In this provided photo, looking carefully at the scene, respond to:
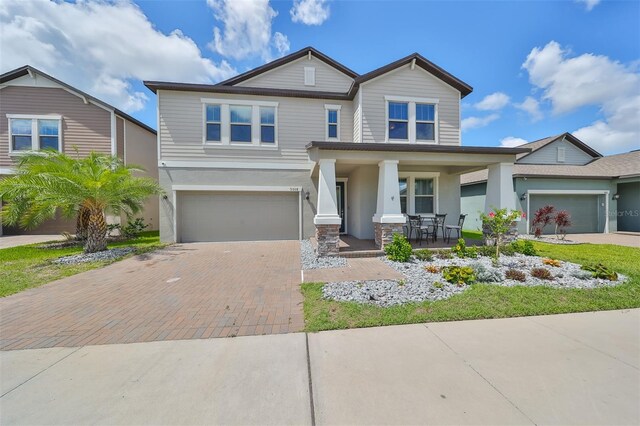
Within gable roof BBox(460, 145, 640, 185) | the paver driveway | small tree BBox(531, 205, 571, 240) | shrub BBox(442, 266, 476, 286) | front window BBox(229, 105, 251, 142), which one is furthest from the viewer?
gable roof BBox(460, 145, 640, 185)

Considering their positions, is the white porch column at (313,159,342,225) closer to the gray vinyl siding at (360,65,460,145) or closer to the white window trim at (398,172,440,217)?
the gray vinyl siding at (360,65,460,145)

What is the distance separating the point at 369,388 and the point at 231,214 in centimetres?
1022

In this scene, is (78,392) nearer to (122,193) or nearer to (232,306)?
(232,306)

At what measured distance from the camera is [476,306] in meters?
4.19

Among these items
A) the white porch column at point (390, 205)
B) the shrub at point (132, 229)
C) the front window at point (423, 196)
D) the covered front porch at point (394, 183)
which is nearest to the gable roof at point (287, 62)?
the covered front porch at point (394, 183)

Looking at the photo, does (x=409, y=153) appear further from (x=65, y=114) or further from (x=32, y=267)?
(x=65, y=114)

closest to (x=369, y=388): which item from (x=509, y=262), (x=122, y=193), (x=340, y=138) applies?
(x=509, y=262)

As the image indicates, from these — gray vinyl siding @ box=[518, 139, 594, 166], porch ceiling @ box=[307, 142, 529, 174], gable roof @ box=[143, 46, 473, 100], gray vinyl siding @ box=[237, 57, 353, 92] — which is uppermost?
gray vinyl siding @ box=[237, 57, 353, 92]

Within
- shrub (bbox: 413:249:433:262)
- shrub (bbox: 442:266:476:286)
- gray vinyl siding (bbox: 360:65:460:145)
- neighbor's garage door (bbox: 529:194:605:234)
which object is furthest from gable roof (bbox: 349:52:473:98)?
neighbor's garage door (bbox: 529:194:605:234)

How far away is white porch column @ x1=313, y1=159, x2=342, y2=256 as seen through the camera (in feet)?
25.2

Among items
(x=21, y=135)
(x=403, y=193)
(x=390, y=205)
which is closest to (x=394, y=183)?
(x=390, y=205)

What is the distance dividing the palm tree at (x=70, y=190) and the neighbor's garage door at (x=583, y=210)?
20635mm

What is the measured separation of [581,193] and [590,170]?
2548mm

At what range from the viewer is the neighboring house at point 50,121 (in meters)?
12.4
